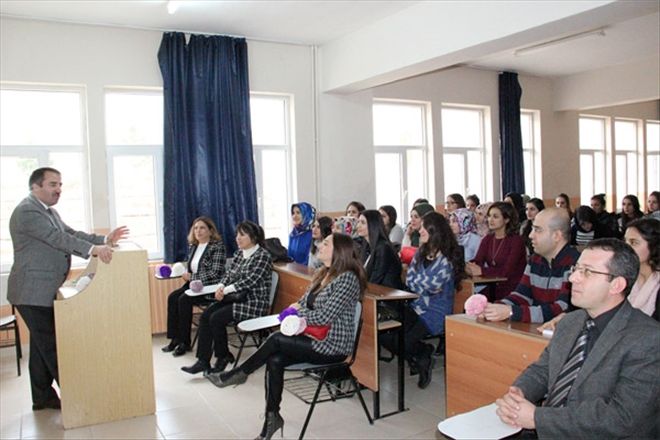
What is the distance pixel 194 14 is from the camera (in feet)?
Result: 18.0

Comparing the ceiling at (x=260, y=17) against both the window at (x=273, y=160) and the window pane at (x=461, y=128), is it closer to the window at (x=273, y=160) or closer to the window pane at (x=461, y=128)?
the window at (x=273, y=160)

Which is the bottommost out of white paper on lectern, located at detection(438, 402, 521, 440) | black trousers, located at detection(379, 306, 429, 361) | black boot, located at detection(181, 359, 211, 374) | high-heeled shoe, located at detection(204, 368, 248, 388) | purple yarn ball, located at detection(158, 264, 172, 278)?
black boot, located at detection(181, 359, 211, 374)

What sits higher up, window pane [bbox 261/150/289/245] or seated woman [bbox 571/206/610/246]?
window pane [bbox 261/150/289/245]

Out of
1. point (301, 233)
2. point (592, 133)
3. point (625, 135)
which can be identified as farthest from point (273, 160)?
point (625, 135)

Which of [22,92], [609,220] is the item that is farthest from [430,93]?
[22,92]

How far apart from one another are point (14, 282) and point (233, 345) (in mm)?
2160

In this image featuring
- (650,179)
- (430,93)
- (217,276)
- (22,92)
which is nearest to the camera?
(217,276)

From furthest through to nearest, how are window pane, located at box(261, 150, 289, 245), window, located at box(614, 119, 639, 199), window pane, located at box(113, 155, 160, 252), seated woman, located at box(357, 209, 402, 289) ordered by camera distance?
window, located at box(614, 119, 639, 199) → window pane, located at box(261, 150, 289, 245) → window pane, located at box(113, 155, 160, 252) → seated woman, located at box(357, 209, 402, 289)

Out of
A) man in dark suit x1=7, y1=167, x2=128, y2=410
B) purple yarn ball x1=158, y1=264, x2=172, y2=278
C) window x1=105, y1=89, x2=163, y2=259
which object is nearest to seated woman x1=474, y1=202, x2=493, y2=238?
purple yarn ball x1=158, y1=264, x2=172, y2=278

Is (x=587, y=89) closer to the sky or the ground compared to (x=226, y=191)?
closer to the sky

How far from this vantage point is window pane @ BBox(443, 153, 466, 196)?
27.6ft

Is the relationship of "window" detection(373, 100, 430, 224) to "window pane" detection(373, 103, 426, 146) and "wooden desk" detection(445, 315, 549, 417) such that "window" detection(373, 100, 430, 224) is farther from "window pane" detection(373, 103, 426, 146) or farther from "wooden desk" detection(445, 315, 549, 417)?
"wooden desk" detection(445, 315, 549, 417)

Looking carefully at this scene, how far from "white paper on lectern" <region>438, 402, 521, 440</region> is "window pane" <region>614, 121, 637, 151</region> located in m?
10.6

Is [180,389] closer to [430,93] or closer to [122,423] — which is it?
[122,423]
